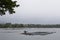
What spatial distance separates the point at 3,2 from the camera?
831 centimetres

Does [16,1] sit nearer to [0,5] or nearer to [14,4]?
Answer: [14,4]

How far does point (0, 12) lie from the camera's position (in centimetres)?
853

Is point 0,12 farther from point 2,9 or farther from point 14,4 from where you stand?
point 14,4

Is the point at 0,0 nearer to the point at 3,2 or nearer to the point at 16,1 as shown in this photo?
the point at 3,2

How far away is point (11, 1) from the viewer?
27.6ft

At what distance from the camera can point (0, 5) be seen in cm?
842

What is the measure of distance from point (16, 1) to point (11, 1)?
0.83ft

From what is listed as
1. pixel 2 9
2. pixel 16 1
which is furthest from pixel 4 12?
pixel 16 1

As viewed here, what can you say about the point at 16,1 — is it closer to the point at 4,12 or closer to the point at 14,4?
the point at 14,4

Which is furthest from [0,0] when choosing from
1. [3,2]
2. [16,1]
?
[16,1]

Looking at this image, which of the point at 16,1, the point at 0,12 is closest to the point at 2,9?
the point at 0,12

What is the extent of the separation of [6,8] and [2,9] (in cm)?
17

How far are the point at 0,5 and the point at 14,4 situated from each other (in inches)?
22.6

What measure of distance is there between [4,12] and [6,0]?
64cm
